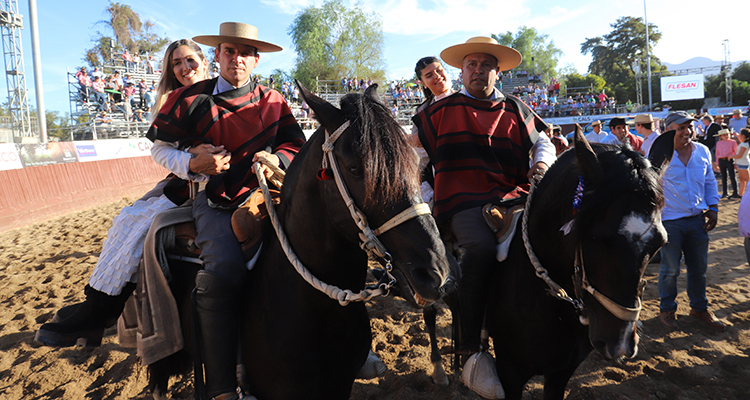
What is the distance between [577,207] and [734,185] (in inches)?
491

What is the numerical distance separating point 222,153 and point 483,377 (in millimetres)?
2060

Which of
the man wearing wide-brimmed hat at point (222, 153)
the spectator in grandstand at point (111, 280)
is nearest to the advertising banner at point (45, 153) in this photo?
the spectator in grandstand at point (111, 280)

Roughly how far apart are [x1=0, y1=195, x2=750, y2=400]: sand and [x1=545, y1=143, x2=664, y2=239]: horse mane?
212cm

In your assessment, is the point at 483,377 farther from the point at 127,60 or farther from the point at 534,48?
the point at 534,48

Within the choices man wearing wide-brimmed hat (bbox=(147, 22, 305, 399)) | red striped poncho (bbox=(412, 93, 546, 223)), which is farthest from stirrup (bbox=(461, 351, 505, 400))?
man wearing wide-brimmed hat (bbox=(147, 22, 305, 399))

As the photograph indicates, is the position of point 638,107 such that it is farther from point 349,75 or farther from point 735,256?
point 735,256

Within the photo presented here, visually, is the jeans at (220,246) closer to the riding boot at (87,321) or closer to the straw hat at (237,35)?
the riding boot at (87,321)

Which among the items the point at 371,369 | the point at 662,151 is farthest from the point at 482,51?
the point at 371,369

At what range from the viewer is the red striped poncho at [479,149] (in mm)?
2807

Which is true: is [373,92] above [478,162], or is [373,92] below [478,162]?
above

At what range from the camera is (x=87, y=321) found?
2412 millimetres

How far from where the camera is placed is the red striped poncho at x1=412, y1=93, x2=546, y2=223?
2.81 m

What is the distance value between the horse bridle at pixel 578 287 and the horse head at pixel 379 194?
86cm

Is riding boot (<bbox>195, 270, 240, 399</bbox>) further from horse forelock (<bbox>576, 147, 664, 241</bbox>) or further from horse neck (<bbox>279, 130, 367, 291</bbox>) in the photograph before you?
horse forelock (<bbox>576, 147, 664, 241</bbox>)
